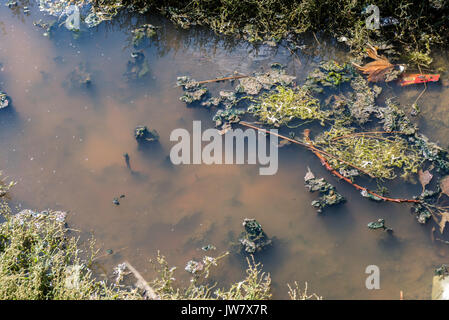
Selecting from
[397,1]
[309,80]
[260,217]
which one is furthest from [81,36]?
[397,1]

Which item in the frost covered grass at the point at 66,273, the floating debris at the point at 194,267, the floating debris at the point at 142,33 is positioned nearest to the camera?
the frost covered grass at the point at 66,273

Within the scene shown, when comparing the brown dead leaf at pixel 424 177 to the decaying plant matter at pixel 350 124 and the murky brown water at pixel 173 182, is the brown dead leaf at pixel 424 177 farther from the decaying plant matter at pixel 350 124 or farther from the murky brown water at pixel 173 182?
the murky brown water at pixel 173 182

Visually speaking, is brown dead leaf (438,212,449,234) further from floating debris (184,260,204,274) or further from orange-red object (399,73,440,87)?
floating debris (184,260,204,274)

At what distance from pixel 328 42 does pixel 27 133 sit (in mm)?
3751

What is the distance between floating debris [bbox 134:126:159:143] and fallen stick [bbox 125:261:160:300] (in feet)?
4.25

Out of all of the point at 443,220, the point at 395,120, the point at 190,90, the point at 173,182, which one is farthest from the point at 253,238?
the point at 395,120

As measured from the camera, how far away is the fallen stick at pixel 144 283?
3.25m

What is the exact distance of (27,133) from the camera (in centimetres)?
417

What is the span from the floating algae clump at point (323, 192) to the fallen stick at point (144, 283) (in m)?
1.69

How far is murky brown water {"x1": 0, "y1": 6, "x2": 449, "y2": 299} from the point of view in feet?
11.1

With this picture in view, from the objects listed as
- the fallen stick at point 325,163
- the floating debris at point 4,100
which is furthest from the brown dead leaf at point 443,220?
the floating debris at point 4,100

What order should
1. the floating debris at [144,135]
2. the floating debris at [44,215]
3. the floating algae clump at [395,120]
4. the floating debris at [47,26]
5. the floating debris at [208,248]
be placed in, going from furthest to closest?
1. the floating debris at [47,26]
2. the floating debris at [144,135]
3. the floating algae clump at [395,120]
4. the floating debris at [44,215]
5. the floating debris at [208,248]

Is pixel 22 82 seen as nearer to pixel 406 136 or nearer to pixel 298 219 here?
pixel 298 219

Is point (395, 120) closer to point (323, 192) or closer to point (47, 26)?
point (323, 192)
